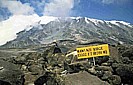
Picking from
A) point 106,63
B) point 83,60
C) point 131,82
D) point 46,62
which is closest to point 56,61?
point 46,62

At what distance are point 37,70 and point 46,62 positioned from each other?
3.62 meters

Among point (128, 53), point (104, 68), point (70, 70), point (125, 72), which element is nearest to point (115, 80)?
point (125, 72)

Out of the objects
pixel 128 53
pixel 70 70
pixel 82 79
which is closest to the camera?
pixel 82 79

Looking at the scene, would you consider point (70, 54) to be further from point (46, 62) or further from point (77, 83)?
point (77, 83)

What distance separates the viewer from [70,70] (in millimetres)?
41719

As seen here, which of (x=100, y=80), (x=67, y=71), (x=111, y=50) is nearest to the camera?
(x=100, y=80)

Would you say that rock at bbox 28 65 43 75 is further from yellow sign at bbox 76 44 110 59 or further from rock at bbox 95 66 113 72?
rock at bbox 95 66 113 72

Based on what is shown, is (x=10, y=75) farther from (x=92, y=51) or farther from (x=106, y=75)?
(x=92, y=51)

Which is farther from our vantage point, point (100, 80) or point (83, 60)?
point (83, 60)

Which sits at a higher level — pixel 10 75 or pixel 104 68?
pixel 10 75

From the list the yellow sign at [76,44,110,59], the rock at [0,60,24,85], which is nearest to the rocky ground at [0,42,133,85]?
the rock at [0,60,24,85]

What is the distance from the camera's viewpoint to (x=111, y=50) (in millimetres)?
45344

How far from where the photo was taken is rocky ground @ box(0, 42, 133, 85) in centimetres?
3519

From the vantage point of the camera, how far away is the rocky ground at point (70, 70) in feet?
115
